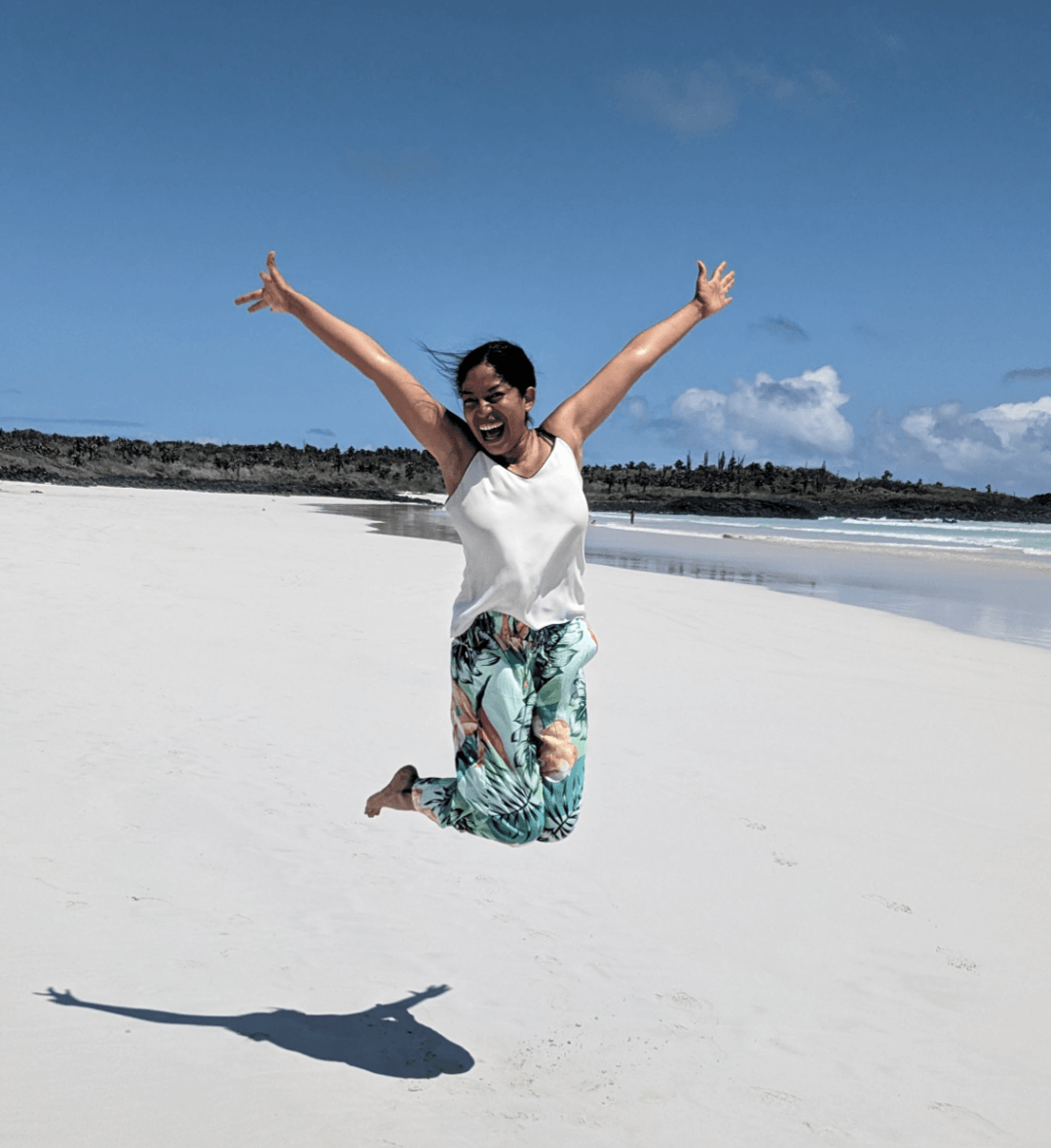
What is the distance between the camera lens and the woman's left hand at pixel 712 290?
10.9 feet

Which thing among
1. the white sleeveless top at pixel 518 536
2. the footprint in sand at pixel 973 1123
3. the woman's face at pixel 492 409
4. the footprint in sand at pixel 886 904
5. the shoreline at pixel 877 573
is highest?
the woman's face at pixel 492 409

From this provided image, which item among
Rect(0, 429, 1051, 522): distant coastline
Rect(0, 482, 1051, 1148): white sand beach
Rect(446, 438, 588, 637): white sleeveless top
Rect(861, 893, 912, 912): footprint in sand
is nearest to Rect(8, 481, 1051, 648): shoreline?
Rect(0, 482, 1051, 1148): white sand beach

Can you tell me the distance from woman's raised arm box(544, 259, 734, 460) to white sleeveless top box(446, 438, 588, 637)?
8.1 inches

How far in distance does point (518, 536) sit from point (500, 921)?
2.02m

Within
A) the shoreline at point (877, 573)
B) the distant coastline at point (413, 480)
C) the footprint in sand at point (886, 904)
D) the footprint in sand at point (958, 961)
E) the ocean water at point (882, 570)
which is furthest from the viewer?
the distant coastline at point (413, 480)

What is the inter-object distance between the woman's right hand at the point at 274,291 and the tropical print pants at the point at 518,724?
3.84ft

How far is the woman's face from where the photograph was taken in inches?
107

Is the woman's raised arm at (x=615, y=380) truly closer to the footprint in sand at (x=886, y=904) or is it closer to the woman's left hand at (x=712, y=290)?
the woman's left hand at (x=712, y=290)

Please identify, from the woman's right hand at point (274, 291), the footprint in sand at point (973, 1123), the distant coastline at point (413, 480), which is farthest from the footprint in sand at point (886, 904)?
the distant coastline at point (413, 480)

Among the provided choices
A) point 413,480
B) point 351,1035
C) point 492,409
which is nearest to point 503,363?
point 492,409

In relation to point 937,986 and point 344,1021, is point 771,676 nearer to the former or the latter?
point 937,986

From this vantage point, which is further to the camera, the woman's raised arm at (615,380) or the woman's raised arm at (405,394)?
the woman's raised arm at (615,380)

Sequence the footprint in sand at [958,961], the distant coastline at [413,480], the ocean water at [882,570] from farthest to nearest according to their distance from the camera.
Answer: the distant coastline at [413,480] < the ocean water at [882,570] < the footprint in sand at [958,961]

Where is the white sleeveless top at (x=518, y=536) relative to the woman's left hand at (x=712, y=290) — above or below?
below
